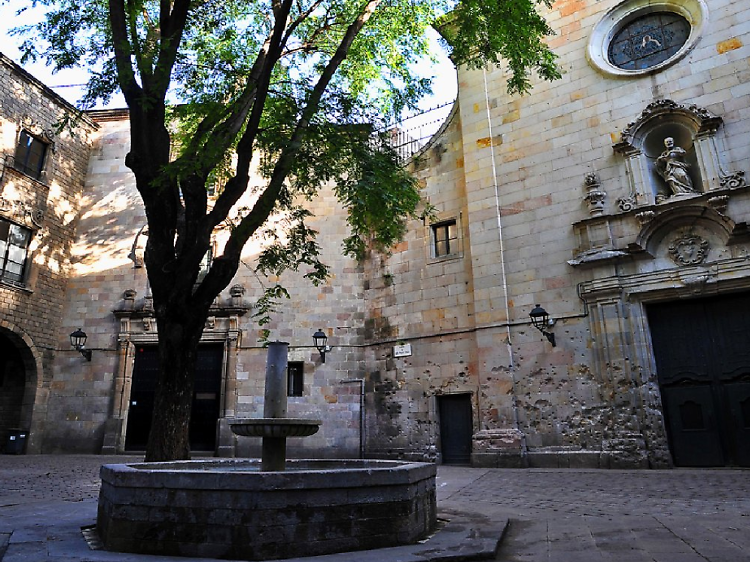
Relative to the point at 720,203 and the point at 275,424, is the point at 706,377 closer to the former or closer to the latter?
the point at 720,203

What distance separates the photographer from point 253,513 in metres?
4.09

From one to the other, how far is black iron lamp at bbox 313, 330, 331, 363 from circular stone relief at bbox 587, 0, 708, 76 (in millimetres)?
9201

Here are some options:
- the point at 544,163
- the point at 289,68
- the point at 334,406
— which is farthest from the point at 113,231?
the point at 544,163

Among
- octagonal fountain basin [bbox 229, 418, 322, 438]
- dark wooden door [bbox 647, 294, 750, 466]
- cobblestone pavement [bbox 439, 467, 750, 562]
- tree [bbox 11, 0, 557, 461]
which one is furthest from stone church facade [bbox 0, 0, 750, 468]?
octagonal fountain basin [bbox 229, 418, 322, 438]

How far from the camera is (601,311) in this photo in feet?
37.9

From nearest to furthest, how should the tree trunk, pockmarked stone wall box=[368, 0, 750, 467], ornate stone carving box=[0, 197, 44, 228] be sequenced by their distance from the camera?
the tree trunk, pockmarked stone wall box=[368, 0, 750, 467], ornate stone carving box=[0, 197, 44, 228]

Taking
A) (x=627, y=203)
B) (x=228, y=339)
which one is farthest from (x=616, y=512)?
(x=228, y=339)

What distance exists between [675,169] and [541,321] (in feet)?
13.4

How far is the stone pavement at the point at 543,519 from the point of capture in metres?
4.20

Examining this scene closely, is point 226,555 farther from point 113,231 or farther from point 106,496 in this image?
point 113,231

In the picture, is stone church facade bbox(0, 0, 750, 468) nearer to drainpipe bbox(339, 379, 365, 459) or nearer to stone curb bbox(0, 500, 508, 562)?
drainpipe bbox(339, 379, 365, 459)

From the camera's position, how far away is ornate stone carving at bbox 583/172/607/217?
12.0 m

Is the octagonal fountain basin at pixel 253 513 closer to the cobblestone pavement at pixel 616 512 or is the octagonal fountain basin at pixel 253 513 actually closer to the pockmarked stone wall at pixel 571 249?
the cobblestone pavement at pixel 616 512

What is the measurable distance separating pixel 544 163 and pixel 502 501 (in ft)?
27.7
